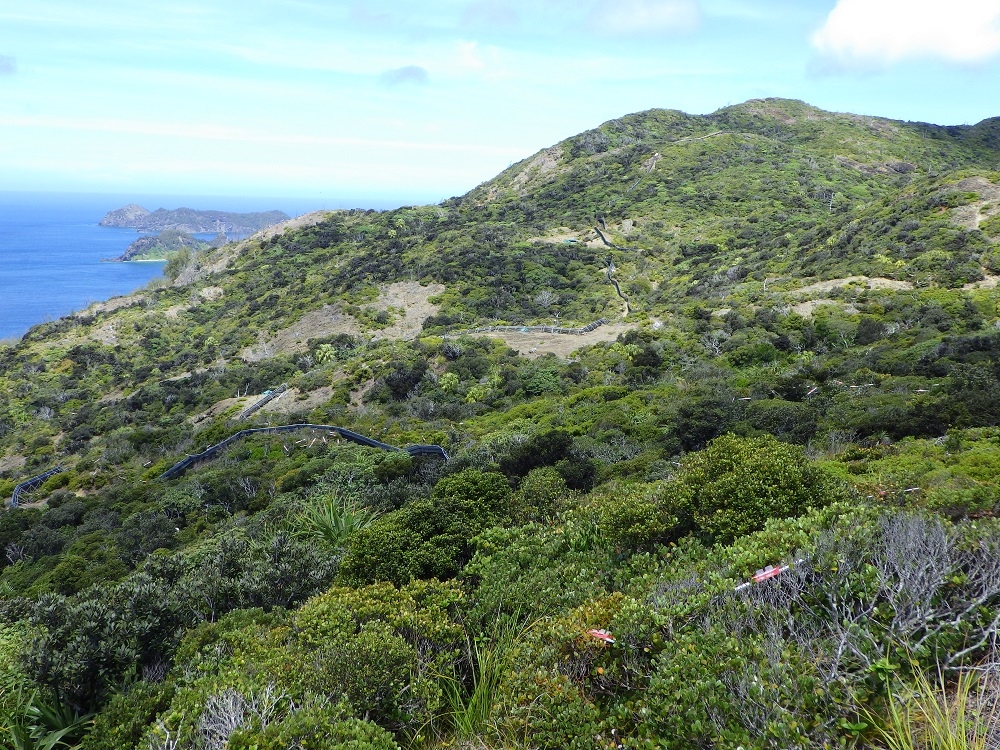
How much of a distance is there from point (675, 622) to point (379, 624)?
329 centimetres

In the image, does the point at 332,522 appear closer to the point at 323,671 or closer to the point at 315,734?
the point at 323,671

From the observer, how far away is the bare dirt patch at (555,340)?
1315 inches

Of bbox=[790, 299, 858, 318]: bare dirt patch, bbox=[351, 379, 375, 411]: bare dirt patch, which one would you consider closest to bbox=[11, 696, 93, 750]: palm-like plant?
bbox=[351, 379, 375, 411]: bare dirt patch

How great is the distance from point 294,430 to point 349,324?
74.2 ft

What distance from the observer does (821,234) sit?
4566cm

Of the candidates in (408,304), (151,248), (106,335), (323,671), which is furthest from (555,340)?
→ (151,248)

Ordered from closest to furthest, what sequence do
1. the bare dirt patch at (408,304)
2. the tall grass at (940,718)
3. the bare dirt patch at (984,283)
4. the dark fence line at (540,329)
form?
the tall grass at (940,718) < the bare dirt patch at (984,283) < the dark fence line at (540,329) < the bare dirt patch at (408,304)

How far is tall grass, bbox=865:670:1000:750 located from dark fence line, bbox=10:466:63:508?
2887 cm

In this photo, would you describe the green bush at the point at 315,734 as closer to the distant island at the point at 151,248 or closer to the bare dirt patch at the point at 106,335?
the bare dirt patch at the point at 106,335

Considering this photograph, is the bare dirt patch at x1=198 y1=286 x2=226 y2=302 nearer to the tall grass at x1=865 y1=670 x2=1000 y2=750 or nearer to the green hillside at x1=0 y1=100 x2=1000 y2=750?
the green hillside at x1=0 y1=100 x2=1000 y2=750

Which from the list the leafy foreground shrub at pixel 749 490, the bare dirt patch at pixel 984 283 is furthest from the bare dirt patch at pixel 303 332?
the leafy foreground shrub at pixel 749 490

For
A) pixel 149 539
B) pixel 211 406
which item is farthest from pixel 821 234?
pixel 149 539

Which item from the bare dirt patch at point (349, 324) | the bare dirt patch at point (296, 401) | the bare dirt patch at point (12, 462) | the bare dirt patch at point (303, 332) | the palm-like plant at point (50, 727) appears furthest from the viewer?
the bare dirt patch at point (303, 332)

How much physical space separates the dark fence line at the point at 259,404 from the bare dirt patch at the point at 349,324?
11073 mm
